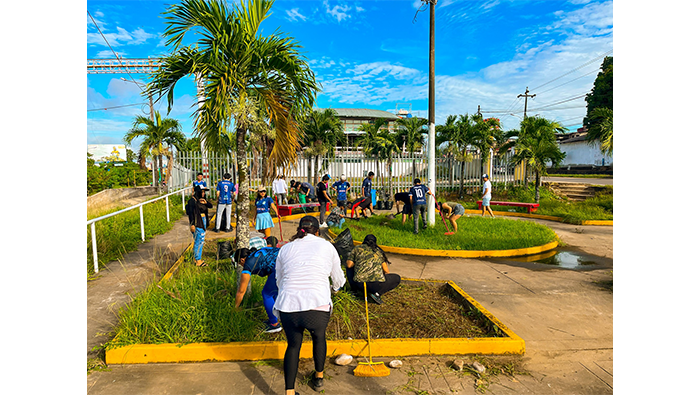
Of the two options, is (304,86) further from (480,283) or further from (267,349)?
(480,283)

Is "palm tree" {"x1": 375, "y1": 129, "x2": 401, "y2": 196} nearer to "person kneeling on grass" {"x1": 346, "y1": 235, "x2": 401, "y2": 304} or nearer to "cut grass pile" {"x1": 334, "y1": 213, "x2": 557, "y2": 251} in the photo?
"cut grass pile" {"x1": 334, "y1": 213, "x2": 557, "y2": 251}

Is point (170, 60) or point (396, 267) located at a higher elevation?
point (170, 60)

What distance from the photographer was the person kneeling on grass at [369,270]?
4887 millimetres

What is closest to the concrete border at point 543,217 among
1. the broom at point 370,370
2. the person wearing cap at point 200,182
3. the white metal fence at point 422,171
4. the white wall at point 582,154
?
the white metal fence at point 422,171

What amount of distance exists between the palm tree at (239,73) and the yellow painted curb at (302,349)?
247cm

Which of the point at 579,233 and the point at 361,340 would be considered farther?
the point at 579,233

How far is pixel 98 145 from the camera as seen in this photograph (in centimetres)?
4928

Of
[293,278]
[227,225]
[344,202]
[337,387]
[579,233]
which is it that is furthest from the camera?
[344,202]

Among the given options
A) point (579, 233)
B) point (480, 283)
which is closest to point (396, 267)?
point (480, 283)

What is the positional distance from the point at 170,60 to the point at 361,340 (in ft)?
16.4

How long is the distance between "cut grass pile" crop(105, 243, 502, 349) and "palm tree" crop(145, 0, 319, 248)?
1.56 m

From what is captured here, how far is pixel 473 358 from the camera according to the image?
12.8 feet

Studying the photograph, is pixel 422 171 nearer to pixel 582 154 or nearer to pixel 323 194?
pixel 323 194

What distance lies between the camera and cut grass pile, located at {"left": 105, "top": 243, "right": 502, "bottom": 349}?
398cm
